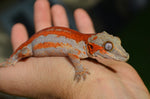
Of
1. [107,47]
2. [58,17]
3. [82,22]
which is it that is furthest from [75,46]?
[58,17]

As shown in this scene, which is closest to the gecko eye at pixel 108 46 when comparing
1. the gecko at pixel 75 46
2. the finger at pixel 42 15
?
the gecko at pixel 75 46

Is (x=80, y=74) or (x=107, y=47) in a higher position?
(x=107, y=47)

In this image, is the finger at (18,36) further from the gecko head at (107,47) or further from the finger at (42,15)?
the gecko head at (107,47)

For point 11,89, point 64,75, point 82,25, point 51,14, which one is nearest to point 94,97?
point 64,75

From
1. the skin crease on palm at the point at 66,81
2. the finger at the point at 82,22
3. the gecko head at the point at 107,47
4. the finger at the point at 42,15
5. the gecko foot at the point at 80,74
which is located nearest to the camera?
the skin crease on palm at the point at 66,81

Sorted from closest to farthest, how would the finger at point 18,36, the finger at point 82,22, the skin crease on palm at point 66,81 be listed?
the skin crease on palm at point 66,81 < the finger at point 18,36 < the finger at point 82,22

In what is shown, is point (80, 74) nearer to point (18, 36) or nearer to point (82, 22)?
point (82, 22)

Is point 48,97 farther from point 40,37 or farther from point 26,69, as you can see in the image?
point 40,37

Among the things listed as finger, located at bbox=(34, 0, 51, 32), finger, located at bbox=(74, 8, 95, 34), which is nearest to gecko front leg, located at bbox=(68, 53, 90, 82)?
finger, located at bbox=(74, 8, 95, 34)

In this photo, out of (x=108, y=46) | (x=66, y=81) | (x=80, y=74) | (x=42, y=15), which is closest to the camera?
(x=108, y=46)
